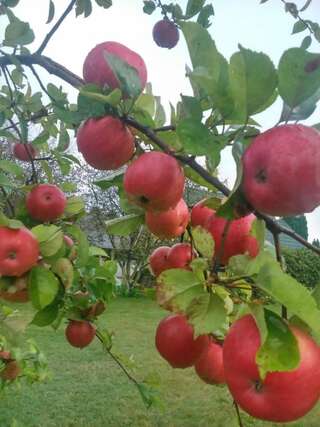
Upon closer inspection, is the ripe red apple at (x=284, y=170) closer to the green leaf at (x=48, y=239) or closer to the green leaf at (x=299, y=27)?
the green leaf at (x=48, y=239)

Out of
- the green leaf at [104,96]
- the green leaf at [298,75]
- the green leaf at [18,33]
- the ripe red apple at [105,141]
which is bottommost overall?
the ripe red apple at [105,141]

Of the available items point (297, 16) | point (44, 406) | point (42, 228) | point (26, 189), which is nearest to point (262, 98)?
point (42, 228)

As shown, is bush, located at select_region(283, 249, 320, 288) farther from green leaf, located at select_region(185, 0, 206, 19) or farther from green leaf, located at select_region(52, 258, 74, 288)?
green leaf, located at select_region(52, 258, 74, 288)

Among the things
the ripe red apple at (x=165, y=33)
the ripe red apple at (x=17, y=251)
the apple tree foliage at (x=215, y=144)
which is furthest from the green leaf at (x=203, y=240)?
the ripe red apple at (x=165, y=33)

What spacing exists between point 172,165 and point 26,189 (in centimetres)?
62

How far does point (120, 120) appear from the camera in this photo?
2.38 ft

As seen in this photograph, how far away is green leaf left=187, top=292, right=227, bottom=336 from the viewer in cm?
60

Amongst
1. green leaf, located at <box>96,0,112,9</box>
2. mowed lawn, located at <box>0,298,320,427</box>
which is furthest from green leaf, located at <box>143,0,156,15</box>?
mowed lawn, located at <box>0,298,320,427</box>

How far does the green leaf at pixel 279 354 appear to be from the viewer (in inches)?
19.9

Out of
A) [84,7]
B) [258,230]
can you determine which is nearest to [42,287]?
[258,230]

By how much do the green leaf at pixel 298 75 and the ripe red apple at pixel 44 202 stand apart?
27.5 inches

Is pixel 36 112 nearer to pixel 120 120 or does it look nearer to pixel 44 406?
pixel 120 120

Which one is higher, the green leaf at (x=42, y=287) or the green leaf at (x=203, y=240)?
the green leaf at (x=203, y=240)

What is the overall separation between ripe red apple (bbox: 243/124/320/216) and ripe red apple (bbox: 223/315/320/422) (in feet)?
0.46
